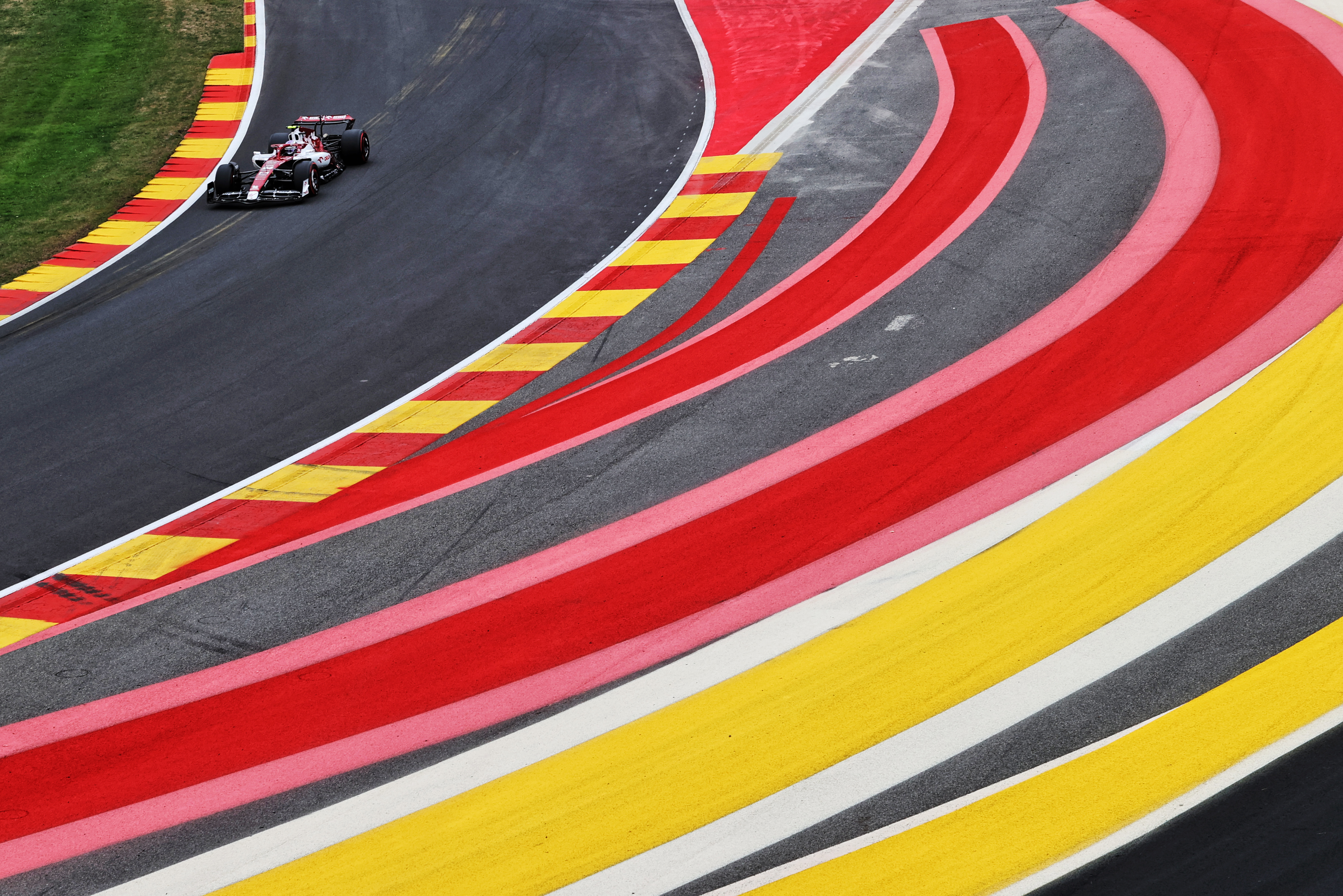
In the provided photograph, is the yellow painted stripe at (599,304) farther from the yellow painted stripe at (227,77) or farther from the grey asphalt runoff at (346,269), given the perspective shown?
the yellow painted stripe at (227,77)

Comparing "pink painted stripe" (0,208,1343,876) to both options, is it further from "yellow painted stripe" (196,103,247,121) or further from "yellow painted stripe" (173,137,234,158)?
"yellow painted stripe" (196,103,247,121)

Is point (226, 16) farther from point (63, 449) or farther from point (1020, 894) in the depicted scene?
point (1020, 894)

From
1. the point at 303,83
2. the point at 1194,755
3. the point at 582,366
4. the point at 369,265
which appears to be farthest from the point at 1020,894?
the point at 303,83

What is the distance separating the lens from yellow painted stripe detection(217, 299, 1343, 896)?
6.19 meters

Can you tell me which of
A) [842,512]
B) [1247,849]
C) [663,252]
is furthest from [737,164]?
[1247,849]

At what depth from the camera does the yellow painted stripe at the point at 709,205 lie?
14945 mm

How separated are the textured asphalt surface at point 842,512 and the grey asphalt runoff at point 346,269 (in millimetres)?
1608

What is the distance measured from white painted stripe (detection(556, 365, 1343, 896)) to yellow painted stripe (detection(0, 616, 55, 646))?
16.0 feet

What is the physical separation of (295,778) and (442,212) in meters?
10.3

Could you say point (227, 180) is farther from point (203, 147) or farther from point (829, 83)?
point (829, 83)

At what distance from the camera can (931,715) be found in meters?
6.75

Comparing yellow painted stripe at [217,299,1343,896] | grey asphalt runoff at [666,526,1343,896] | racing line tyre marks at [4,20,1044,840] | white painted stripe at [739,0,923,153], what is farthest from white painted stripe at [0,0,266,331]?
white painted stripe at [739,0,923,153]

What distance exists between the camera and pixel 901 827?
19.7 ft

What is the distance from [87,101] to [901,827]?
19.5 meters
